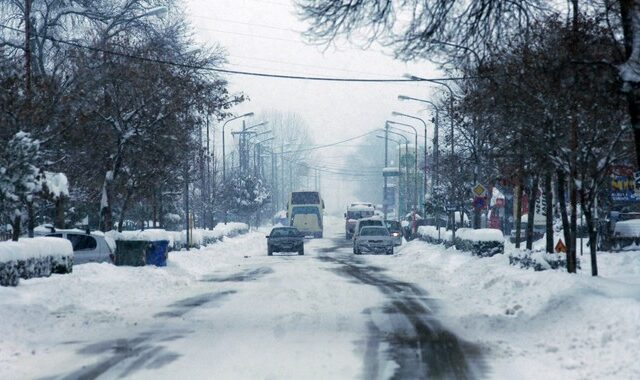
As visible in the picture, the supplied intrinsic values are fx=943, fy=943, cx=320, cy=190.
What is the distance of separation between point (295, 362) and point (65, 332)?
4.87 m

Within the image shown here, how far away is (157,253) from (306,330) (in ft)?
55.5

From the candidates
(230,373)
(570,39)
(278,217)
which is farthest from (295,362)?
(278,217)

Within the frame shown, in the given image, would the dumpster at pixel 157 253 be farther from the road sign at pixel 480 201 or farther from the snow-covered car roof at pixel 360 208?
the snow-covered car roof at pixel 360 208

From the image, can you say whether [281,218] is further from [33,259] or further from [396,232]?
[33,259]

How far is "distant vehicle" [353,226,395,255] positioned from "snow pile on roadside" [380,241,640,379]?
76.2ft

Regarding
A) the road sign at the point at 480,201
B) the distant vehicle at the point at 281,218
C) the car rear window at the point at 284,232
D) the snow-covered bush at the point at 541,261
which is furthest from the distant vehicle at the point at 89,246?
the distant vehicle at the point at 281,218

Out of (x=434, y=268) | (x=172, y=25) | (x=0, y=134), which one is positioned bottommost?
(x=434, y=268)

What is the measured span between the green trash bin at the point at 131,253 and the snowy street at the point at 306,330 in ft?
14.5

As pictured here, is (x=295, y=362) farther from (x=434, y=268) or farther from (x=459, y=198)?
(x=459, y=198)

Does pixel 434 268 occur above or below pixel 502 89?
below

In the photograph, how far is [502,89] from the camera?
20.4 m

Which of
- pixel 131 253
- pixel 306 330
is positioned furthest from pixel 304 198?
pixel 306 330

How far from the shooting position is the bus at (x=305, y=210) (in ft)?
246

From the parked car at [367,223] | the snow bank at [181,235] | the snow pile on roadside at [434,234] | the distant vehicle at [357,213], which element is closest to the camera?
the snow bank at [181,235]
